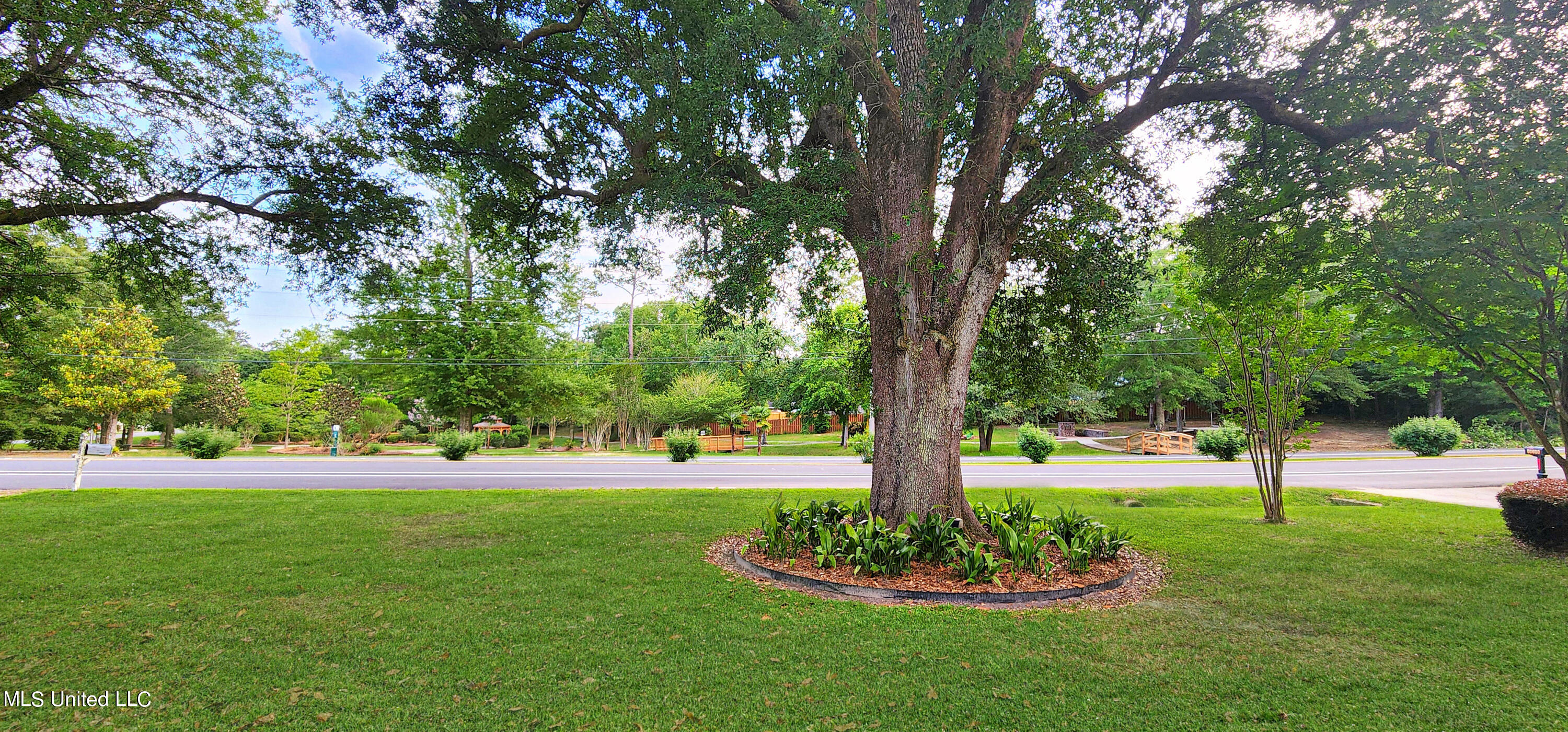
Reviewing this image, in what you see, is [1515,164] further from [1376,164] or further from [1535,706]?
[1535,706]

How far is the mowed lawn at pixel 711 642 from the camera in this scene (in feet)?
11.0

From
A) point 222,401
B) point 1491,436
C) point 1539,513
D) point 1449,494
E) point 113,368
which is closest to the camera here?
point 1539,513

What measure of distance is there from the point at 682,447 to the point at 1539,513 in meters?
20.1

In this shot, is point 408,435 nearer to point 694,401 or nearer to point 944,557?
point 694,401

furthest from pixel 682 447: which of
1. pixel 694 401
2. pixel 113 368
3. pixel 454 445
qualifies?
pixel 113 368

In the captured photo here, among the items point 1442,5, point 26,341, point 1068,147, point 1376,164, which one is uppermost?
point 1442,5

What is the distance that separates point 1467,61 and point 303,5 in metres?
12.2

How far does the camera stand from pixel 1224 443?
21406 mm

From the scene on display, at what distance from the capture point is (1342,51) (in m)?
6.46

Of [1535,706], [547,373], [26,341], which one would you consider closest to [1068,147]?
[1535,706]

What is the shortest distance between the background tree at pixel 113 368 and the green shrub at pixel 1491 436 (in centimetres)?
6130

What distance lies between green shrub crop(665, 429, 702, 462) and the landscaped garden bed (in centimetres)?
1553

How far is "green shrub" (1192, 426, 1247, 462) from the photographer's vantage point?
69.1ft

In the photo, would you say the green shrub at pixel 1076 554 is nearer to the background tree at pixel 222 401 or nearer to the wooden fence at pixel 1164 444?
the wooden fence at pixel 1164 444
